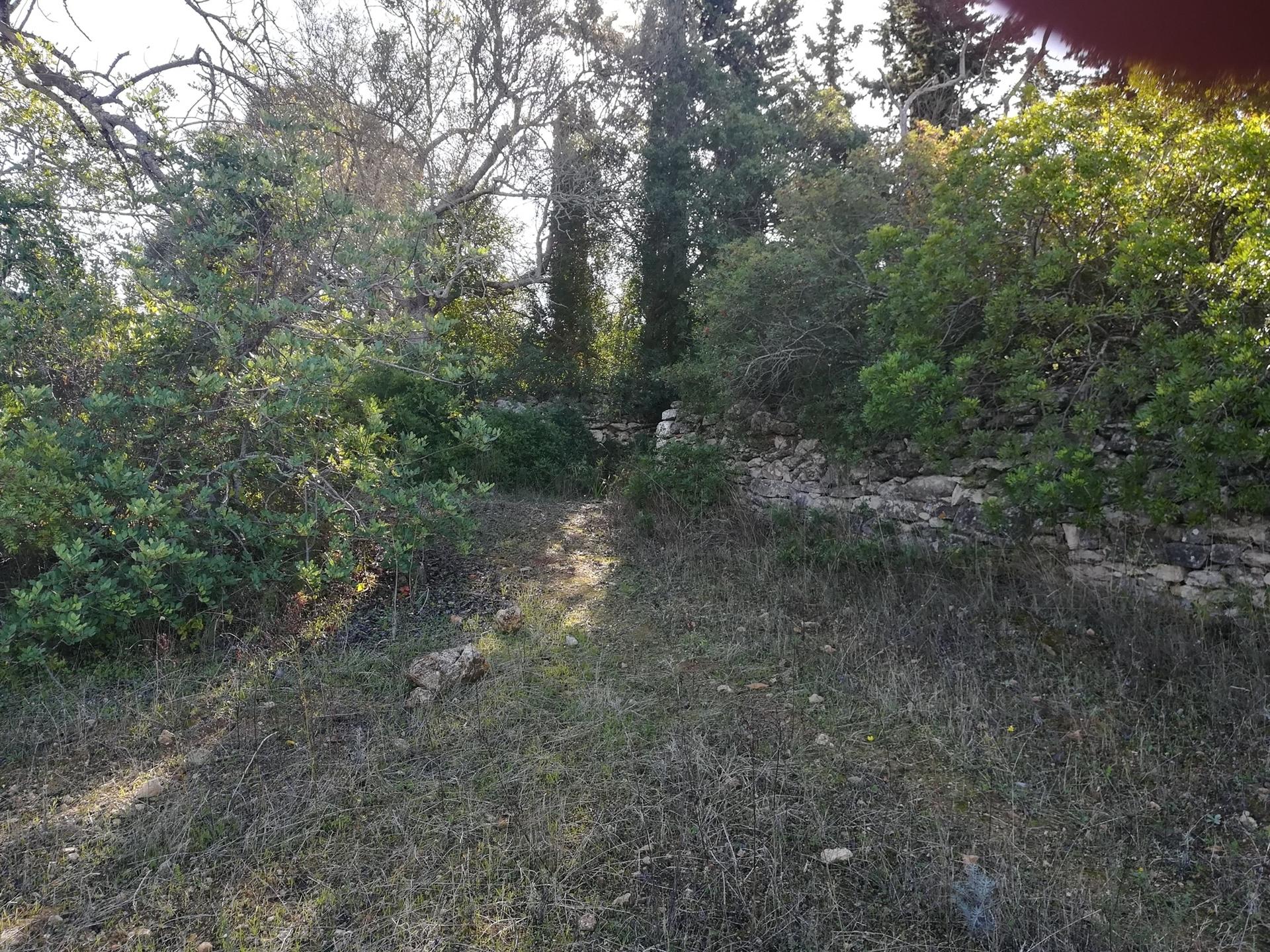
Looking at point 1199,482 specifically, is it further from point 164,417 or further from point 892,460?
point 164,417

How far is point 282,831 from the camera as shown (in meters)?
2.47

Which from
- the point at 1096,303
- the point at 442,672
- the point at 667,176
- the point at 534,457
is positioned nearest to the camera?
the point at 442,672

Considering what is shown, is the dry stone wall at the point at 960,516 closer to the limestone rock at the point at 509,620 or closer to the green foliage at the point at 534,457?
the green foliage at the point at 534,457

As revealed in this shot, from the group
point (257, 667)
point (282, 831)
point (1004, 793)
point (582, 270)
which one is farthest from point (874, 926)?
point (582, 270)

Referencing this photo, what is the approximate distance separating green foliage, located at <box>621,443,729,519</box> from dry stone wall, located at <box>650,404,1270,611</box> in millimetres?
342

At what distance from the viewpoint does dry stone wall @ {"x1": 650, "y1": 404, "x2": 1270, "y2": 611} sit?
374 cm

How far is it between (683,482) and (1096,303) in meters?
3.70

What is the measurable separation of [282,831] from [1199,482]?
14.1ft

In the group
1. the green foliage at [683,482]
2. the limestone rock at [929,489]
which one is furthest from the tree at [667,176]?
the limestone rock at [929,489]

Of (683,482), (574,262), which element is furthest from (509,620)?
(574,262)

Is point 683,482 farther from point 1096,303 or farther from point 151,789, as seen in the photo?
point 151,789

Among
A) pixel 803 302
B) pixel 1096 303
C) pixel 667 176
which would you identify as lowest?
pixel 1096 303

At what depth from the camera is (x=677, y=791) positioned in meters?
2.73

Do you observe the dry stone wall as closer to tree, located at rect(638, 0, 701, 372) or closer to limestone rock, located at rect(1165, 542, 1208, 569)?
limestone rock, located at rect(1165, 542, 1208, 569)
